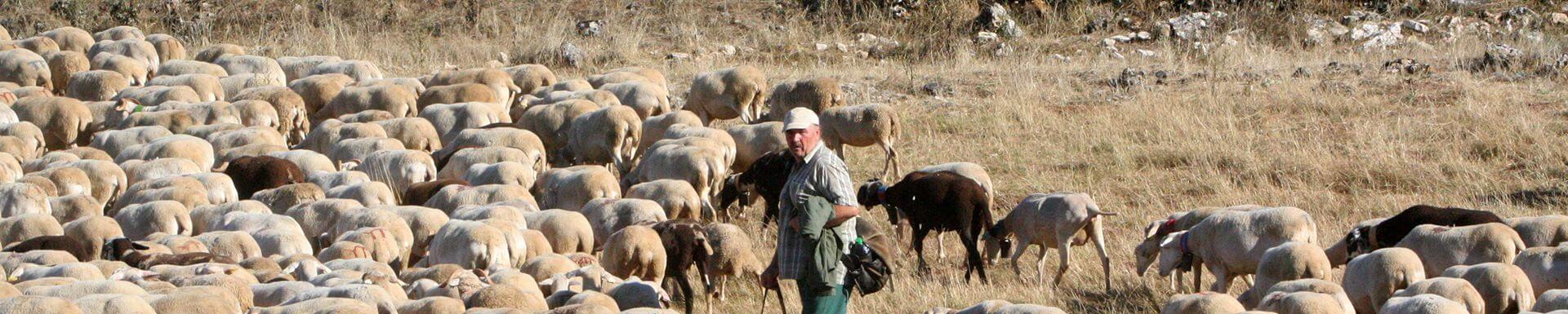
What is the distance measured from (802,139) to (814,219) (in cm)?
36

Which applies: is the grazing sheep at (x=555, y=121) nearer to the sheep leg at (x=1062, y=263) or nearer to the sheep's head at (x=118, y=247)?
the sheep's head at (x=118, y=247)

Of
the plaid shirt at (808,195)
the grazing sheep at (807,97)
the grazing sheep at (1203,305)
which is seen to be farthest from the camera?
the grazing sheep at (807,97)

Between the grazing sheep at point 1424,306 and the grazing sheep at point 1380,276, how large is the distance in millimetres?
946

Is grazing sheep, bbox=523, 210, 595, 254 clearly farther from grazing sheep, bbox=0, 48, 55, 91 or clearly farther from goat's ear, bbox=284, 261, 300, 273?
grazing sheep, bbox=0, 48, 55, 91

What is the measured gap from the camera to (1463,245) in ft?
32.2

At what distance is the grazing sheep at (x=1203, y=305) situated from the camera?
8.20m

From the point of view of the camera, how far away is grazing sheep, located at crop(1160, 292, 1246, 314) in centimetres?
820

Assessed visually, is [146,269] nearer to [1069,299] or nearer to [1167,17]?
[1069,299]

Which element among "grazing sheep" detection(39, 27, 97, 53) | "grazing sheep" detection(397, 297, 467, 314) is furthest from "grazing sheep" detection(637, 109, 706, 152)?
"grazing sheep" detection(39, 27, 97, 53)

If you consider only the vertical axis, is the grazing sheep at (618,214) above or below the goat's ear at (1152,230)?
above

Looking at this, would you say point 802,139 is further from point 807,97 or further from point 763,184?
point 807,97

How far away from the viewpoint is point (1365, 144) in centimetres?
1573

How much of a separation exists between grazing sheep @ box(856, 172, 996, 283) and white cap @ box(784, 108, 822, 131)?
3.77 m

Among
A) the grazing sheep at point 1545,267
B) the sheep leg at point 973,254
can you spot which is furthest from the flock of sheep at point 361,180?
the grazing sheep at point 1545,267
